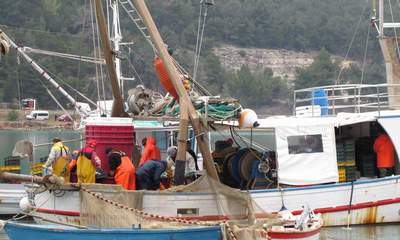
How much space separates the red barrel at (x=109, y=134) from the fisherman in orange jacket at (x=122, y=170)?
2.62ft

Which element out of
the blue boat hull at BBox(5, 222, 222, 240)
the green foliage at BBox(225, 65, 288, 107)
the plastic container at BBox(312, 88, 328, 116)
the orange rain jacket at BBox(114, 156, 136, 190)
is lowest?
the blue boat hull at BBox(5, 222, 222, 240)

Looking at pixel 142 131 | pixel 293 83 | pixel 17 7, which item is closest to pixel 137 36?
pixel 17 7

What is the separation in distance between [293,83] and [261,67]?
50.4 ft

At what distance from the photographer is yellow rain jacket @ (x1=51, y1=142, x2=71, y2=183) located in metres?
19.6

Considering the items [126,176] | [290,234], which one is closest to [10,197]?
[126,176]

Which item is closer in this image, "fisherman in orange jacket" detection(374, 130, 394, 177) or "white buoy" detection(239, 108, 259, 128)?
"white buoy" detection(239, 108, 259, 128)

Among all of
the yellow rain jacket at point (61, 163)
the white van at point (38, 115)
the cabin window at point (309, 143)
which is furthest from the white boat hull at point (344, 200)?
the white van at point (38, 115)

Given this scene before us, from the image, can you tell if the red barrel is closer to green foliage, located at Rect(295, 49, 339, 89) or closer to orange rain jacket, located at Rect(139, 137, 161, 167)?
orange rain jacket, located at Rect(139, 137, 161, 167)

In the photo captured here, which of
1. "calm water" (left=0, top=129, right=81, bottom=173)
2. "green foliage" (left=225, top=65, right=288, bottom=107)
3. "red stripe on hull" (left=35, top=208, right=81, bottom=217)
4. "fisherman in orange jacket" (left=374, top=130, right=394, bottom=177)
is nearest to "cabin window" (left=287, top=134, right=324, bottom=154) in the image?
"fisherman in orange jacket" (left=374, top=130, right=394, bottom=177)

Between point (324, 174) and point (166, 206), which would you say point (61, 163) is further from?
point (324, 174)

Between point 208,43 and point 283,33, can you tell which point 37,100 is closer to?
point 208,43

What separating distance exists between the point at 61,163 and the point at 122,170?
4.45 ft

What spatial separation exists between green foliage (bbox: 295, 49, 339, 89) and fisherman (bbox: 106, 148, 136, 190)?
12004 centimetres

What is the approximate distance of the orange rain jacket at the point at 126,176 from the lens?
19.1m
